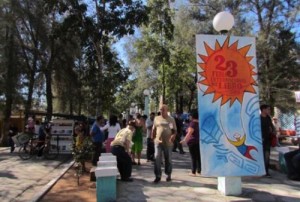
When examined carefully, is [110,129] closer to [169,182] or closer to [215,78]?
[169,182]

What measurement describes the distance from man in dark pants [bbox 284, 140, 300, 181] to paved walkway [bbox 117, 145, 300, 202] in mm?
206

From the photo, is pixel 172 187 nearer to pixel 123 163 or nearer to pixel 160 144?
pixel 160 144

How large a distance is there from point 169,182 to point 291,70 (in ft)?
73.1

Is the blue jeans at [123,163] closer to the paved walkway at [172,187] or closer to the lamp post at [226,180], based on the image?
the paved walkway at [172,187]

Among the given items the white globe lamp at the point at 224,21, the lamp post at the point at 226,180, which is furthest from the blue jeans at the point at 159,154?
the white globe lamp at the point at 224,21

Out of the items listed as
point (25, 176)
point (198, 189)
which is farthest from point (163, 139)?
point (25, 176)

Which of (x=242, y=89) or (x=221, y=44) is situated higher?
(x=221, y=44)

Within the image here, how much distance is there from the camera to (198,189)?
930cm

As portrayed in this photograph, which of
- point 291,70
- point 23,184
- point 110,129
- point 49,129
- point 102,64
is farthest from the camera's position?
point 291,70

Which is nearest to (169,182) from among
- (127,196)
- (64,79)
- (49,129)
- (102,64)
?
(127,196)

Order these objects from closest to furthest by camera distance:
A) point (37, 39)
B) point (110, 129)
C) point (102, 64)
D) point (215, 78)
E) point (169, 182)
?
1. point (215, 78)
2. point (169, 182)
3. point (110, 129)
4. point (102, 64)
5. point (37, 39)

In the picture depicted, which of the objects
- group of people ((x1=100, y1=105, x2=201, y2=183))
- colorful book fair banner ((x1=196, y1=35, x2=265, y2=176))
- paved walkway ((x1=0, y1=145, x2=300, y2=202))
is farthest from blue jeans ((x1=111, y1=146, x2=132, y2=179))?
colorful book fair banner ((x1=196, y1=35, x2=265, y2=176))

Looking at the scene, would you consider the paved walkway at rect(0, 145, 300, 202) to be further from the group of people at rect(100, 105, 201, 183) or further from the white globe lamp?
the white globe lamp

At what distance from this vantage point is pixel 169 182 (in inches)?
400
